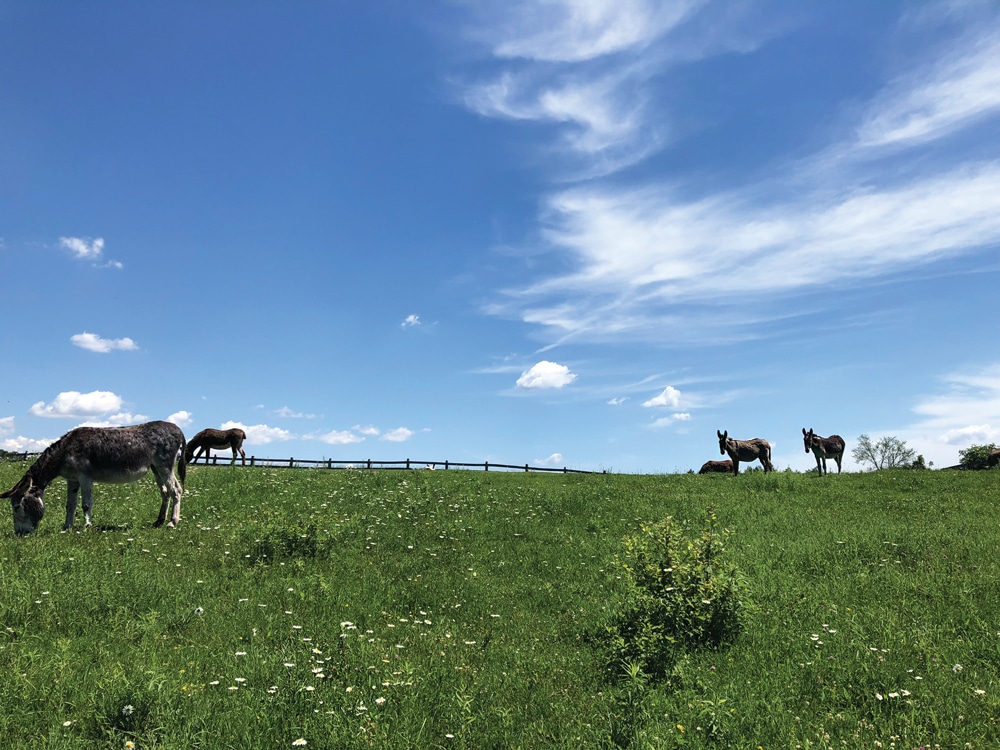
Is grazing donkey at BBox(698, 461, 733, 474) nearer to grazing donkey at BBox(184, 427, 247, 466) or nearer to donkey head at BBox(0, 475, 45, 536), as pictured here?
grazing donkey at BBox(184, 427, 247, 466)

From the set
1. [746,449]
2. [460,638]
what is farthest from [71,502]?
[746,449]

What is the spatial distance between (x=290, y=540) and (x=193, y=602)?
3312 mm

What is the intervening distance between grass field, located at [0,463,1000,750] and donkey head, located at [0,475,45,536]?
2.35 ft

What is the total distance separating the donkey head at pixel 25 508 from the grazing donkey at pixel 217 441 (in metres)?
24.7

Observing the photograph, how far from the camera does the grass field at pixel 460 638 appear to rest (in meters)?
6.29

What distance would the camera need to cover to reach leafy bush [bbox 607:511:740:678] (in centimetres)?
850

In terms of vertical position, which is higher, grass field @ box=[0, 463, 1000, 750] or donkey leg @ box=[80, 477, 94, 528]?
donkey leg @ box=[80, 477, 94, 528]

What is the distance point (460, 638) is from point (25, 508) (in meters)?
12.4

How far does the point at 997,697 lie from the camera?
7.08 meters

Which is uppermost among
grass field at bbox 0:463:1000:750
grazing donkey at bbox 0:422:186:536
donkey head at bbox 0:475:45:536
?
grazing donkey at bbox 0:422:186:536

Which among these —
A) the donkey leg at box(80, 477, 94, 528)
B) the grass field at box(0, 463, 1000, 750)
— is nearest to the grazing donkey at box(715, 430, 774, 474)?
the grass field at box(0, 463, 1000, 750)

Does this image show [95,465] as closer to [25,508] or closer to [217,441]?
[25,508]

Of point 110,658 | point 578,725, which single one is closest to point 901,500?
point 578,725

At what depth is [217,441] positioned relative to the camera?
40094mm
